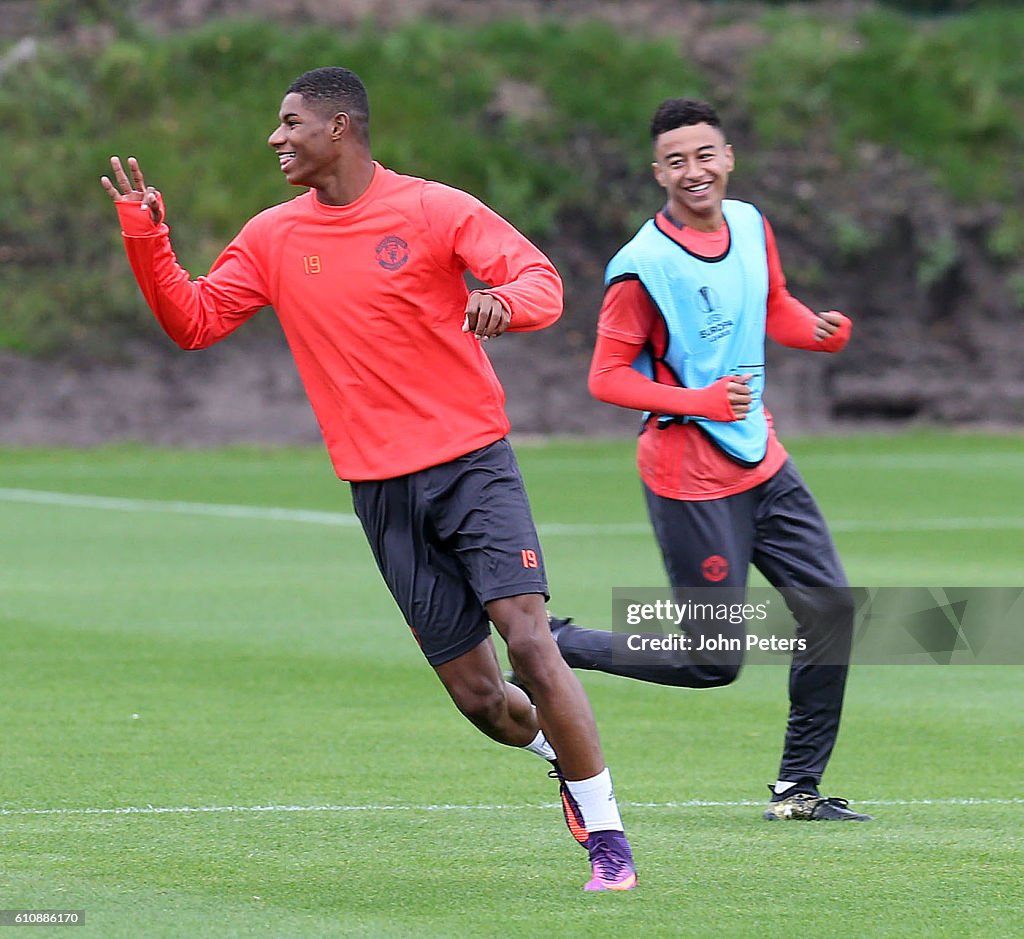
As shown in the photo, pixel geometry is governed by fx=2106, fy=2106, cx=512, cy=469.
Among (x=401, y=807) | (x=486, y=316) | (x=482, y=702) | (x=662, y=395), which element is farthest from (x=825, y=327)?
(x=401, y=807)

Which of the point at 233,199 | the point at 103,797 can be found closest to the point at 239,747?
the point at 103,797

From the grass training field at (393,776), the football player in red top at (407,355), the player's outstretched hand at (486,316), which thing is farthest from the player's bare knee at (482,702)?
the player's outstretched hand at (486,316)

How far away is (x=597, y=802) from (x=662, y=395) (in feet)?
5.61

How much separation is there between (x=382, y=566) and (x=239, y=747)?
92.9 inches

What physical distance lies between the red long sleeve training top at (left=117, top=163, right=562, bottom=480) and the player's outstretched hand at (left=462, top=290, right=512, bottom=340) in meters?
0.43

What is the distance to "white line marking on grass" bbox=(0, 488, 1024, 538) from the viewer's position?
18.0 m

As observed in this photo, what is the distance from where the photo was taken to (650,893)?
5.92 meters

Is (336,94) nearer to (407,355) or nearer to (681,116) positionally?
(407,355)

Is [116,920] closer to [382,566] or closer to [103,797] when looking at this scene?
[382,566]

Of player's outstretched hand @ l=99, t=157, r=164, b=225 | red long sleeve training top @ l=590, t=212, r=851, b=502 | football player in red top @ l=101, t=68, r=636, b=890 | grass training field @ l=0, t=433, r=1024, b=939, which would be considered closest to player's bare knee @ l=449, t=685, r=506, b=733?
football player in red top @ l=101, t=68, r=636, b=890

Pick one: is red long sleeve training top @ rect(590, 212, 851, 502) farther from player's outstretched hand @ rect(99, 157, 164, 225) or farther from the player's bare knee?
player's outstretched hand @ rect(99, 157, 164, 225)

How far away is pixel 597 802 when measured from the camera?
6059mm

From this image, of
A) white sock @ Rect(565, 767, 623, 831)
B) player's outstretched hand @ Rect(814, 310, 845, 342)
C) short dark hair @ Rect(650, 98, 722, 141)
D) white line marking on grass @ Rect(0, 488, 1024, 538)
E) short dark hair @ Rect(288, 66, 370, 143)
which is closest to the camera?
white sock @ Rect(565, 767, 623, 831)

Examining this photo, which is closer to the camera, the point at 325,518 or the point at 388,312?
the point at 388,312
